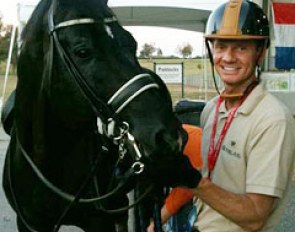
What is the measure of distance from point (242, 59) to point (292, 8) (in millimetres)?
7187

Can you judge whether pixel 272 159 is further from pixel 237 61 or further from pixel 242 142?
pixel 237 61

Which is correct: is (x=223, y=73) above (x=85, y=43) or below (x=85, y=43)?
below

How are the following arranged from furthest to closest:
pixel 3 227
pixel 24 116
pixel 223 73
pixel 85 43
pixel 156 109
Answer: pixel 3 227, pixel 24 116, pixel 223 73, pixel 85 43, pixel 156 109

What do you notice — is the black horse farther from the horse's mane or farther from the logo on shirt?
the logo on shirt

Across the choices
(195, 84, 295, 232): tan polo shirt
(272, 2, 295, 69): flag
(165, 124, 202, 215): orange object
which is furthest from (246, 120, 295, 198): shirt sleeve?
(272, 2, 295, 69): flag

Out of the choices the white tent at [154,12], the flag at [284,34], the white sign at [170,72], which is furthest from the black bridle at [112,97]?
the white sign at [170,72]

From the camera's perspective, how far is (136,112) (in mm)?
1911

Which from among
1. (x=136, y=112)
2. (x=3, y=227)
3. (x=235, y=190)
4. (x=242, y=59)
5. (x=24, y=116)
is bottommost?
(x=3, y=227)

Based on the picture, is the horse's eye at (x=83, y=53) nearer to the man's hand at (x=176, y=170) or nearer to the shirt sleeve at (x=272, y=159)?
the man's hand at (x=176, y=170)

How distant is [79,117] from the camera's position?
2258 millimetres

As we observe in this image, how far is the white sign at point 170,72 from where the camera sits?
1386 centimetres


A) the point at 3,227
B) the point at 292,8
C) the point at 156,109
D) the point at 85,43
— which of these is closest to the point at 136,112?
the point at 156,109

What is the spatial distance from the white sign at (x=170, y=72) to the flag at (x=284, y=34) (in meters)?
5.00

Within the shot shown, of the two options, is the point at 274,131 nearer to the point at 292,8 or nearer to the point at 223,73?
the point at 223,73
